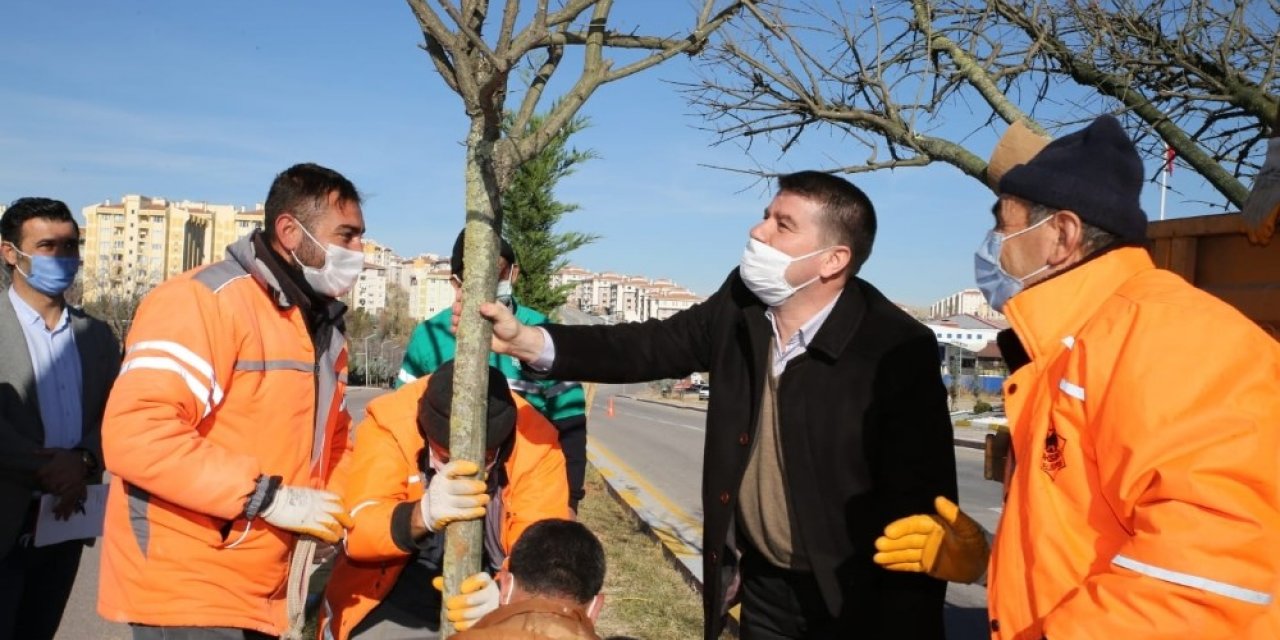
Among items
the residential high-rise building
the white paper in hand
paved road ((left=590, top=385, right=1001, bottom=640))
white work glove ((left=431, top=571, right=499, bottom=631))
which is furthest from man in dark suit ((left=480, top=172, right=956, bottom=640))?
the residential high-rise building

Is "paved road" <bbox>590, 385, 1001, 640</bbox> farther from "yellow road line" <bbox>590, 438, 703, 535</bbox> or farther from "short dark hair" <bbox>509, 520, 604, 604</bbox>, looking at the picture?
"short dark hair" <bbox>509, 520, 604, 604</bbox>

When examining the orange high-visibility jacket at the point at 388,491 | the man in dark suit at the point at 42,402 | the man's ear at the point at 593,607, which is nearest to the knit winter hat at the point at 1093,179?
the man's ear at the point at 593,607

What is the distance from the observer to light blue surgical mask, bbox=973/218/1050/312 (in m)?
2.33

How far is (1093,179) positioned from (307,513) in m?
2.08

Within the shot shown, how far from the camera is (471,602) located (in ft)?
8.34

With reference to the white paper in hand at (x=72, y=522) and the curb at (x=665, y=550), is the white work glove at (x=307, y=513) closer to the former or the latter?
the white paper in hand at (x=72, y=522)

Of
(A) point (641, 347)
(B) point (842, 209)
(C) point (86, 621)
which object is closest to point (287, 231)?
(A) point (641, 347)

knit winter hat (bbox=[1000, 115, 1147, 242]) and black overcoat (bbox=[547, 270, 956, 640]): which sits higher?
knit winter hat (bbox=[1000, 115, 1147, 242])

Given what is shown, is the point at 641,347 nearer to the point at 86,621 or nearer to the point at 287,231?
the point at 287,231

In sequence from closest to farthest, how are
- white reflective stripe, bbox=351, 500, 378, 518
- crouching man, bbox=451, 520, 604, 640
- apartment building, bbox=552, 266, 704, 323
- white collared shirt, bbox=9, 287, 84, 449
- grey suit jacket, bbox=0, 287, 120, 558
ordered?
crouching man, bbox=451, 520, 604, 640 → white reflective stripe, bbox=351, 500, 378, 518 → grey suit jacket, bbox=0, 287, 120, 558 → white collared shirt, bbox=9, 287, 84, 449 → apartment building, bbox=552, 266, 704, 323

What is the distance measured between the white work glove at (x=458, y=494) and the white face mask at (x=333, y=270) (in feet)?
2.55

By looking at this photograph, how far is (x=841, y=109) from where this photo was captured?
5137 mm

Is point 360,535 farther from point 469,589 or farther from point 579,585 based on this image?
point 579,585

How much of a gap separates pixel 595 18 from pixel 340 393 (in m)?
1.47
